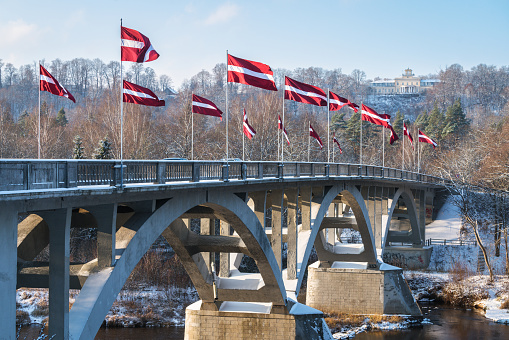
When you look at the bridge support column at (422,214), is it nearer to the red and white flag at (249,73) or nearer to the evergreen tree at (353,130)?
the evergreen tree at (353,130)

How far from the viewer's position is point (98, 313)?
13.0 metres

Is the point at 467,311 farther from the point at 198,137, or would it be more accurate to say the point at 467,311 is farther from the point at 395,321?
the point at 198,137

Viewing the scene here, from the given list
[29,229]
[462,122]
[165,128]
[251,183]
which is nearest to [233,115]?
[165,128]

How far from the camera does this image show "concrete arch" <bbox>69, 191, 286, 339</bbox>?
1262 centimetres

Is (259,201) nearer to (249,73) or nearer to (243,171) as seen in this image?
(243,171)

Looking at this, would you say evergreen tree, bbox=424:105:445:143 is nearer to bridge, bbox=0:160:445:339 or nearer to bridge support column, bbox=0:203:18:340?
bridge, bbox=0:160:445:339

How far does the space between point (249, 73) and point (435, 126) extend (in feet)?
304

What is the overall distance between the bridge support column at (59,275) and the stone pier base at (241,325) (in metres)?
17.2

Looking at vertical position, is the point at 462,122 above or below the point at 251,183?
above

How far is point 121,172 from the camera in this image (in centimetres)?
1420

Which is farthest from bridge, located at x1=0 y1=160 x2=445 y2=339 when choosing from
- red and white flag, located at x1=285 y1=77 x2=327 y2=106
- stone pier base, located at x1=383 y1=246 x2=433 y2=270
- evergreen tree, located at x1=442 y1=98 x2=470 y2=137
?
evergreen tree, located at x1=442 y1=98 x2=470 y2=137

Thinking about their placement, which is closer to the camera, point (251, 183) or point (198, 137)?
point (251, 183)

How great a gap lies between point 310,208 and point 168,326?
1698cm

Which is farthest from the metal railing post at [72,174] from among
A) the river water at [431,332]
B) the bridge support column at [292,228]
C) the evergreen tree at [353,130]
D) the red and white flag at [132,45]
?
the evergreen tree at [353,130]
